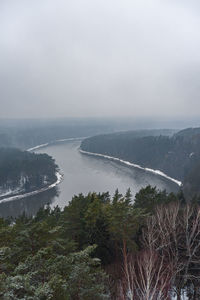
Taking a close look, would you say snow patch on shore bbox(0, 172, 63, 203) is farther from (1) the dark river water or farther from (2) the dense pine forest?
(2) the dense pine forest

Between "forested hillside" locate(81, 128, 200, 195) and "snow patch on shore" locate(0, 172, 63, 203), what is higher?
"forested hillside" locate(81, 128, 200, 195)

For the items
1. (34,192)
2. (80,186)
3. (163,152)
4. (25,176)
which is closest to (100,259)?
(80,186)

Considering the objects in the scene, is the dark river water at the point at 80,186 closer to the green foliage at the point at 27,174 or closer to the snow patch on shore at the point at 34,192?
the snow patch on shore at the point at 34,192

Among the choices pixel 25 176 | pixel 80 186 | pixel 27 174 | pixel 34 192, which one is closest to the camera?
pixel 80 186

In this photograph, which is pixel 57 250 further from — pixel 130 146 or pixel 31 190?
pixel 130 146

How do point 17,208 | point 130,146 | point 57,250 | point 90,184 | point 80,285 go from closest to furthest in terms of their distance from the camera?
point 80,285 → point 57,250 → point 17,208 → point 90,184 → point 130,146

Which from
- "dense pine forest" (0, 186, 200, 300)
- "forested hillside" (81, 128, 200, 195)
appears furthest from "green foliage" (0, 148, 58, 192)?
"dense pine forest" (0, 186, 200, 300)

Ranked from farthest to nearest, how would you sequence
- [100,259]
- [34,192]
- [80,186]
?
1. [34,192]
2. [80,186]
3. [100,259]

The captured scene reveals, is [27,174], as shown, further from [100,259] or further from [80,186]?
[100,259]

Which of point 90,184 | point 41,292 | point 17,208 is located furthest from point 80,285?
point 90,184
